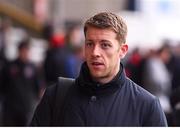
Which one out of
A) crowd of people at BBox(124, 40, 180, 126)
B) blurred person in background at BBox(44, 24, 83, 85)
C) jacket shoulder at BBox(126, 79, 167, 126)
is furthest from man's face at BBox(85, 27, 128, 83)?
crowd of people at BBox(124, 40, 180, 126)

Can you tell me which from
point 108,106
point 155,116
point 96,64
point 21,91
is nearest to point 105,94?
point 108,106

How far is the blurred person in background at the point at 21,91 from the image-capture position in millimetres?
10742

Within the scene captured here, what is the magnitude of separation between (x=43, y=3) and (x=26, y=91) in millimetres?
17585

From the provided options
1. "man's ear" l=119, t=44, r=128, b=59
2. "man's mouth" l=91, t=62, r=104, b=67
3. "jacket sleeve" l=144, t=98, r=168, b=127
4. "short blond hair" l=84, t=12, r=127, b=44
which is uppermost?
"short blond hair" l=84, t=12, r=127, b=44

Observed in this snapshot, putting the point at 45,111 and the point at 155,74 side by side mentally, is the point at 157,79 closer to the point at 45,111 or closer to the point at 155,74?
the point at 155,74

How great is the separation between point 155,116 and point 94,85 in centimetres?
36

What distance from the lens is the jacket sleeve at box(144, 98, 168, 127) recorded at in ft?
13.4

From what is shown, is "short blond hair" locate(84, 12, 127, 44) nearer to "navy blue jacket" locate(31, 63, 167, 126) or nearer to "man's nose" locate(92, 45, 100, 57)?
"man's nose" locate(92, 45, 100, 57)

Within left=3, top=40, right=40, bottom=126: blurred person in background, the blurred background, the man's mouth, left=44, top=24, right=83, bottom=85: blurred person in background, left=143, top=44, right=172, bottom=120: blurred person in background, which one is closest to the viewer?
the man's mouth

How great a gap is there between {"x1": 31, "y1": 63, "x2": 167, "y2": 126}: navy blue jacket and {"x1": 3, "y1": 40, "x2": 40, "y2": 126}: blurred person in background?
6608 millimetres

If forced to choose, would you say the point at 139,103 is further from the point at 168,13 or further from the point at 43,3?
the point at 43,3

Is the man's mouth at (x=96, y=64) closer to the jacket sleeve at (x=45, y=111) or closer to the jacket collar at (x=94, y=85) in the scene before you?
the jacket collar at (x=94, y=85)

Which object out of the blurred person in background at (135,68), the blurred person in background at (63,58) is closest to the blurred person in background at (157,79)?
the blurred person in background at (135,68)

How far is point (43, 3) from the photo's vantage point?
28.1m
